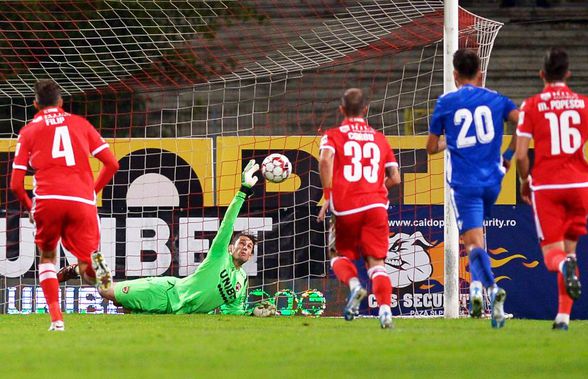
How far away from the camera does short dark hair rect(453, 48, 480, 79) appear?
414 inches

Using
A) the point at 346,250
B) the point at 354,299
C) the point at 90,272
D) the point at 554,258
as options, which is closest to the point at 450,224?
the point at 346,250

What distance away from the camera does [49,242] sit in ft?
34.4

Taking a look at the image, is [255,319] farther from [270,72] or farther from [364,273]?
[270,72]

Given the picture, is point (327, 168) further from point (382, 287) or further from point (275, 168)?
point (275, 168)

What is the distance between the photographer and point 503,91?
70.6 ft

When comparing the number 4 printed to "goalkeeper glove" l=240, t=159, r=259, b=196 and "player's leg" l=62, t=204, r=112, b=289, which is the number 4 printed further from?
"goalkeeper glove" l=240, t=159, r=259, b=196

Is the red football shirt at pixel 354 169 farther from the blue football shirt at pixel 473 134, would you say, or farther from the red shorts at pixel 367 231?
the blue football shirt at pixel 473 134

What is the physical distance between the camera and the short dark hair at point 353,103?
10523 millimetres

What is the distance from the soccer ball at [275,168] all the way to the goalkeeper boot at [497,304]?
429 cm

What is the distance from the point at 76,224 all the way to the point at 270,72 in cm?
735

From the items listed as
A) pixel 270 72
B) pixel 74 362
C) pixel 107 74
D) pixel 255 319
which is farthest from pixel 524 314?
pixel 74 362

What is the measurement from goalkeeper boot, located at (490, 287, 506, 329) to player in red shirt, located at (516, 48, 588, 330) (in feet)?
1.40

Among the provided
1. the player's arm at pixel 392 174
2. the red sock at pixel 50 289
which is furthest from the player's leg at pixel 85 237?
the player's arm at pixel 392 174

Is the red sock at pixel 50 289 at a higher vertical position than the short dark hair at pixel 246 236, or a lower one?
lower
